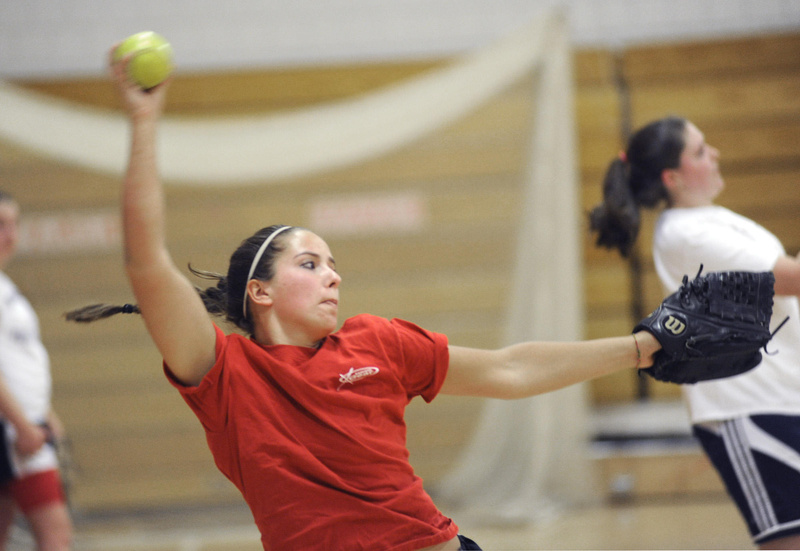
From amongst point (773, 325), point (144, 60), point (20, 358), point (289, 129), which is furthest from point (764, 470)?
point (289, 129)

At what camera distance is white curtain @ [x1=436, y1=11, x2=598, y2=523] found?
3869 millimetres

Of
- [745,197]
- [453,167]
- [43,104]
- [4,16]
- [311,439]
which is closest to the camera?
[311,439]

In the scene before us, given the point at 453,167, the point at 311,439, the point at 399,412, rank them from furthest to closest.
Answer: the point at 453,167 → the point at 399,412 → the point at 311,439

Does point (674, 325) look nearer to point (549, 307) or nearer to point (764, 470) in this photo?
point (764, 470)

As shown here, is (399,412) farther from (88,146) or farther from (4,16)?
(4,16)

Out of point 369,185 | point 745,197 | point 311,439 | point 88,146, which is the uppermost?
point 88,146

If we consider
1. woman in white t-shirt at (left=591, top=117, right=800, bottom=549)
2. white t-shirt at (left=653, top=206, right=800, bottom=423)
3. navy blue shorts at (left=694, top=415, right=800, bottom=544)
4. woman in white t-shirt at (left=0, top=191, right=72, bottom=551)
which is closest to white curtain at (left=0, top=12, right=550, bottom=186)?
woman in white t-shirt at (left=0, top=191, right=72, bottom=551)

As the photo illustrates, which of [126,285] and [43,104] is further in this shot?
[126,285]

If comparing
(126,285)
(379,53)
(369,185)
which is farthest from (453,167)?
(126,285)

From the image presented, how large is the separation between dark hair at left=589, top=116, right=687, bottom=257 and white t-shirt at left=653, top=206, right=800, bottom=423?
0.18 m

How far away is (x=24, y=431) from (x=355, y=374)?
1592 mm

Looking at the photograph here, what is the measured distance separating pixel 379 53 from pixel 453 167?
4.13ft

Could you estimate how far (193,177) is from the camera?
13.0 ft

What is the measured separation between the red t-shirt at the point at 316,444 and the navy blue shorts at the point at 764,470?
91 cm
